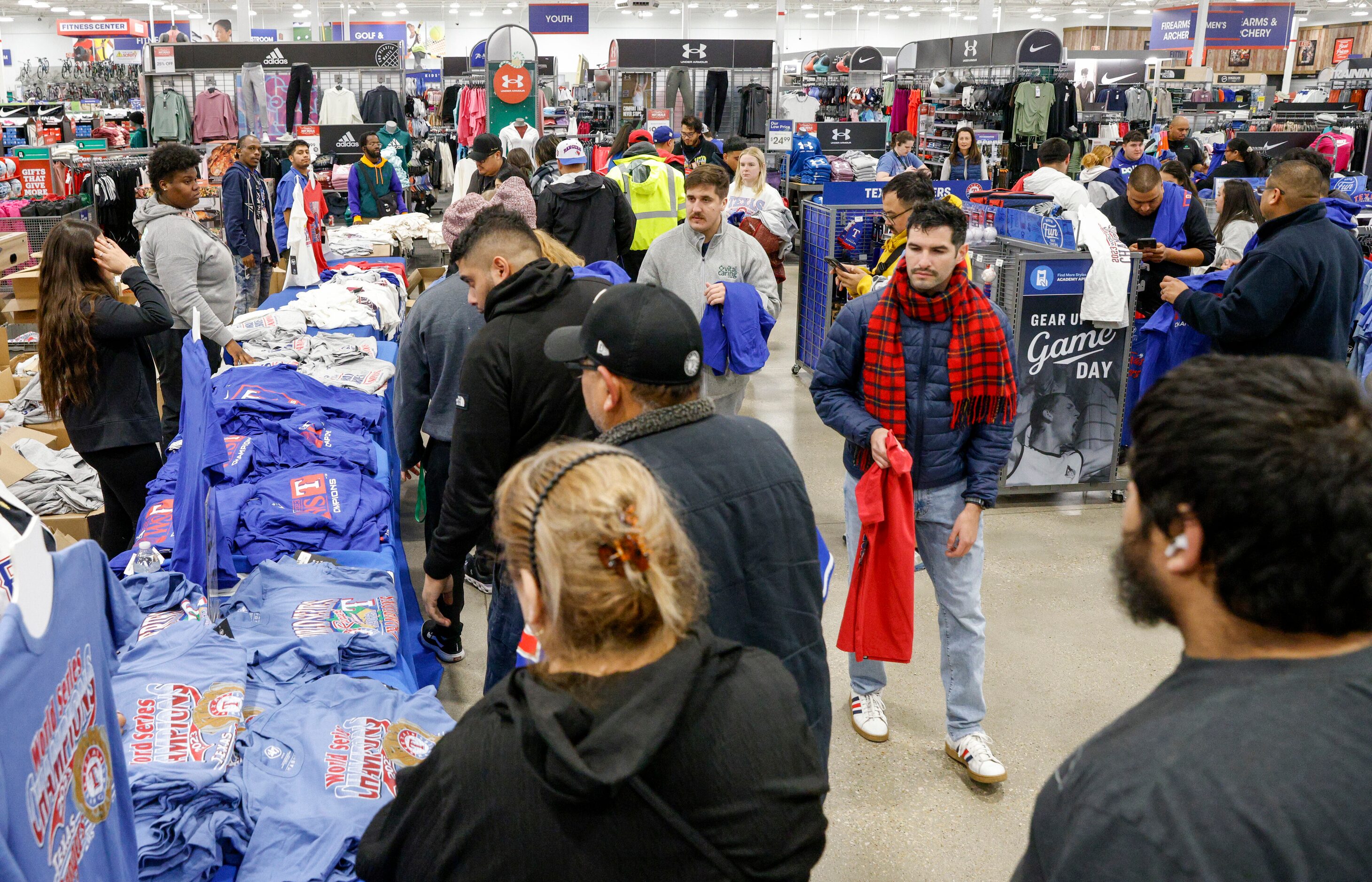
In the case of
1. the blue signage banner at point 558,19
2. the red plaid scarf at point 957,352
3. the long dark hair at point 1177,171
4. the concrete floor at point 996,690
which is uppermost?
the blue signage banner at point 558,19

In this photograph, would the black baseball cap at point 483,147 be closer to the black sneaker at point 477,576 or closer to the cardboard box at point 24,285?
the cardboard box at point 24,285

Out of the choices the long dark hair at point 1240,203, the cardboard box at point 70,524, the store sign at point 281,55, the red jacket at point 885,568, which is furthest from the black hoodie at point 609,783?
the store sign at point 281,55

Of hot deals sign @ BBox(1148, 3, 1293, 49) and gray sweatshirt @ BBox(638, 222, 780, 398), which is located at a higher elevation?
hot deals sign @ BBox(1148, 3, 1293, 49)

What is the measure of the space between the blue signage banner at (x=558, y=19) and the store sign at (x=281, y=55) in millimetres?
7274

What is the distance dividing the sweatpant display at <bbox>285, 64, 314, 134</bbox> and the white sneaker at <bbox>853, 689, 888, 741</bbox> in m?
12.2

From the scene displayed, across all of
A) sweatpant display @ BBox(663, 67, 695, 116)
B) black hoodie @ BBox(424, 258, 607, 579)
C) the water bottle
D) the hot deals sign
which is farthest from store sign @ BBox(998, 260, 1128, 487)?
Answer: the hot deals sign

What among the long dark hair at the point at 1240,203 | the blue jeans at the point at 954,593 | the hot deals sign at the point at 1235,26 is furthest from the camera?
the hot deals sign at the point at 1235,26

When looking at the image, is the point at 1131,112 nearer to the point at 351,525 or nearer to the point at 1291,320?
the point at 1291,320

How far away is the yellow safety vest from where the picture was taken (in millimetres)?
7020

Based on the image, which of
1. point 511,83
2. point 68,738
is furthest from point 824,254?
point 511,83

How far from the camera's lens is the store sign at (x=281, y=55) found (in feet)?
44.7

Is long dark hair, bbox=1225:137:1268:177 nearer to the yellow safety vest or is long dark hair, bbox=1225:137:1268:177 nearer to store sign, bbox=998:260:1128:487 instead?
the yellow safety vest

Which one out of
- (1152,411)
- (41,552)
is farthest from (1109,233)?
(41,552)

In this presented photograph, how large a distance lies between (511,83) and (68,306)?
951 centimetres
